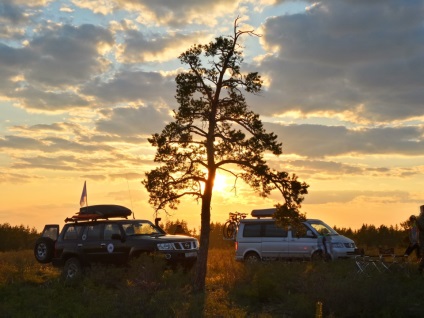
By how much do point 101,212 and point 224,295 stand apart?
6.06 metres

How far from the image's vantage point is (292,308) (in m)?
15.1

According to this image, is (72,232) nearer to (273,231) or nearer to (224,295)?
(224,295)

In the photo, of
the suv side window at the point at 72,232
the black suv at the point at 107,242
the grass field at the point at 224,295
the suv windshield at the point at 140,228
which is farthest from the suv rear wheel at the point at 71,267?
the suv windshield at the point at 140,228

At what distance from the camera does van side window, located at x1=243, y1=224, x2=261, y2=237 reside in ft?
89.4

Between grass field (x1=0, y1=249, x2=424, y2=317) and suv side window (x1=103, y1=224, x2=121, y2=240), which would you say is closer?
grass field (x1=0, y1=249, x2=424, y2=317)

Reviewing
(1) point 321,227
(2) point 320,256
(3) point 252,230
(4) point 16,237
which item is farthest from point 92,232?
(4) point 16,237

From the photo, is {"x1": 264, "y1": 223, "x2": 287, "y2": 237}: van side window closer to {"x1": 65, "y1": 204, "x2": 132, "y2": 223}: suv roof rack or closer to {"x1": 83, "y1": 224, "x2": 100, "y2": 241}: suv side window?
{"x1": 65, "y1": 204, "x2": 132, "y2": 223}: suv roof rack

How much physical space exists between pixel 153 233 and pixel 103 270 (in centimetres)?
251

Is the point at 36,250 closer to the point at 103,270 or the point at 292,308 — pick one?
the point at 103,270

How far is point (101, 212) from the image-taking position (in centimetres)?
2153

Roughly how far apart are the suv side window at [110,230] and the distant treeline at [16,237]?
3257cm

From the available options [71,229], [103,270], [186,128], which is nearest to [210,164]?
[186,128]

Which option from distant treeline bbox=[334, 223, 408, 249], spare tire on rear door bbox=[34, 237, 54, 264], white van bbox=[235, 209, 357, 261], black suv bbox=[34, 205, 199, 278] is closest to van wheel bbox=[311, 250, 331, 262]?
white van bbox=[235, 209, 357, 261]

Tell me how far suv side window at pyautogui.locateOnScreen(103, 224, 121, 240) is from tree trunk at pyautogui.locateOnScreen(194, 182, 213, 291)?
344 centimetres
